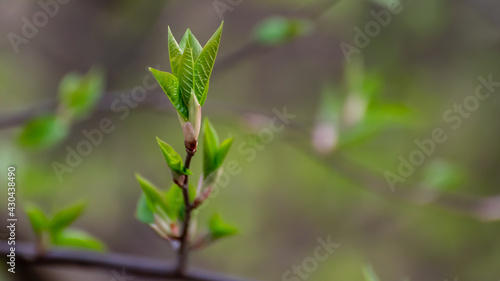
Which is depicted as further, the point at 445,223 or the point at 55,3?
the point at 445,223

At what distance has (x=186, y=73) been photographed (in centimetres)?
40

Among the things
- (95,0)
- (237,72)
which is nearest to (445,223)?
(237,72)

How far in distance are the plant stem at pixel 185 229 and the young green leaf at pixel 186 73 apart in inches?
1.9

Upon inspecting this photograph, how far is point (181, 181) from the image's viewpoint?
44 centimetres

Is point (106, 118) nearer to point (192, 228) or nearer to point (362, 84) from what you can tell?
point (362, 84)

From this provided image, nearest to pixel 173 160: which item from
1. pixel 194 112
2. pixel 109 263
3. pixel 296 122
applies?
pixel 194 112

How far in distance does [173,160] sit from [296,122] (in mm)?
1551

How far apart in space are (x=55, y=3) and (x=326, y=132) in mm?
1428

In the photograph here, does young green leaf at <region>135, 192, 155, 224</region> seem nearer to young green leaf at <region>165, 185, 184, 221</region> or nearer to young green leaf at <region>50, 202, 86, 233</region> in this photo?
young green leaf at <region>165, 185, 184, 221</region>

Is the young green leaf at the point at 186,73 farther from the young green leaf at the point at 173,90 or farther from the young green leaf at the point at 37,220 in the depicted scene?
the young green leaf at the point at 37,220

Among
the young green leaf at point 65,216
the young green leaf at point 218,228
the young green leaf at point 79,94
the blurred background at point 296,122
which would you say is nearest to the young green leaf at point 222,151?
the young green leaf at point 218,228

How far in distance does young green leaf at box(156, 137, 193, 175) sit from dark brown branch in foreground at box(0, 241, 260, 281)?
0.22m

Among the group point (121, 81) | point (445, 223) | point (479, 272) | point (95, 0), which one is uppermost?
point (95, 0)

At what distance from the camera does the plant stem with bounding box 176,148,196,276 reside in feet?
1.36
